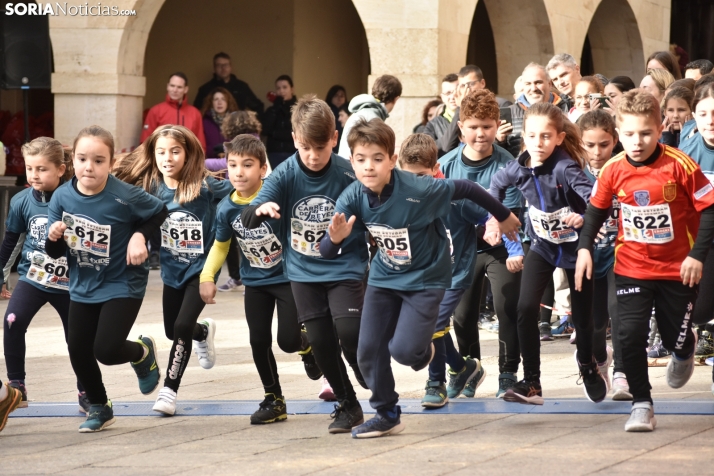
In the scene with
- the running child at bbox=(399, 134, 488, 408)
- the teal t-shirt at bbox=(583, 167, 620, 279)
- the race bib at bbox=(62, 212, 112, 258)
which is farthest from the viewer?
the teal t-shirt at bbox=(583, 167, 620, 279)

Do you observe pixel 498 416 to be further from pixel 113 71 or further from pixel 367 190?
pixel 113 71

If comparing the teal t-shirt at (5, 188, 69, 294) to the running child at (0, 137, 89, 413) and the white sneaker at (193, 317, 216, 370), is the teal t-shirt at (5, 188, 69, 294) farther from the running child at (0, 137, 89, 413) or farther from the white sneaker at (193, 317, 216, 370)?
the white sneaker at (193, 317, 216, 370)

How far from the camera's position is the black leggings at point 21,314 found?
670cm

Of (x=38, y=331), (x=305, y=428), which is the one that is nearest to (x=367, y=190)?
(x=305, y=428)

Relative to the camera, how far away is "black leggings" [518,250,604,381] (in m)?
6.29

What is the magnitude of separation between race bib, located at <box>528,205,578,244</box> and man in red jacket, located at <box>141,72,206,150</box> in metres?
7.71

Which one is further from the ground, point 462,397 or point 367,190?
point 367,190

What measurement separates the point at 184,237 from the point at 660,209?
2.60 m

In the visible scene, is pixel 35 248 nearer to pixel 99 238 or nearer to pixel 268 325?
pixel 99 238

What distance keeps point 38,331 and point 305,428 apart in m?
4.48

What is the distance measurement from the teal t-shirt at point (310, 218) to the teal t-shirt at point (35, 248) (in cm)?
148

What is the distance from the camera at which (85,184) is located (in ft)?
20.1

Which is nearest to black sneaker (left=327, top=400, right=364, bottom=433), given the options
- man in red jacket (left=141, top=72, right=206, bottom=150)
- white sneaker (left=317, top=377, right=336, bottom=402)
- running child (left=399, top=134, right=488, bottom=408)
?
running child (left=399, top=134, right=488, bottom=408)

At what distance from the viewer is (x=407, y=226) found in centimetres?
559
